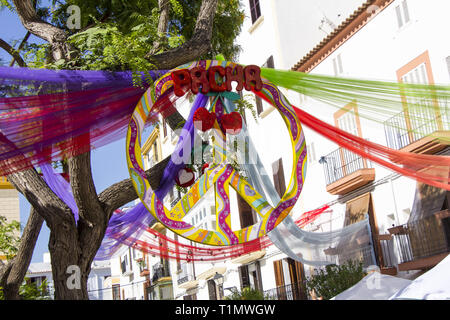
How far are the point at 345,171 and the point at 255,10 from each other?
6.22m

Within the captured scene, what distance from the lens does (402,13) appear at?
42.2 ft

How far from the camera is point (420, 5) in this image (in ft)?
40.8

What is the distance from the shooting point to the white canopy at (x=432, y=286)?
7930mm

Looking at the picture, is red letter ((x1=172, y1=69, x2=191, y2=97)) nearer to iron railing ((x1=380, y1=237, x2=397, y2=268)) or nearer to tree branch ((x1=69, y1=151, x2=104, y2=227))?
tree branch ((x1=69, y1=151, x2=104, y2=227))

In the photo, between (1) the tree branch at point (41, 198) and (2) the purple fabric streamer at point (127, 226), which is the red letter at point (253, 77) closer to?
(1) the tree branch at point (41, 198)

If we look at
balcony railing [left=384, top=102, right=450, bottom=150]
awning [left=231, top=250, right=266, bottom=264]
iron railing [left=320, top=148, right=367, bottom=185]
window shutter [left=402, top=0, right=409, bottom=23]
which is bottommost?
awning [left=231, top=250, right=266, bottom=264]

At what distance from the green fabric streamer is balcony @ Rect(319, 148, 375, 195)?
6.76m

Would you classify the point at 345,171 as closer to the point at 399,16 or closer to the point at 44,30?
the point at 399,16

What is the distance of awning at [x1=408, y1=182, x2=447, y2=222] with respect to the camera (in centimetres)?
1198

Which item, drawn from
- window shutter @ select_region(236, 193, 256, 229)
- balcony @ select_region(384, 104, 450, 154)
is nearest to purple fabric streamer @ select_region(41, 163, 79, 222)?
balcony @ select_region(384, 104, 450, 154)

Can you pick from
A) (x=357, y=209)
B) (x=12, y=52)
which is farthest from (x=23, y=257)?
(x=357, y=209)

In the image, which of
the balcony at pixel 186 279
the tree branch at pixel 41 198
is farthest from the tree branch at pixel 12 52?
the balcony at pixel 186 279

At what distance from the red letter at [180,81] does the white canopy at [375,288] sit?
560 centimetres

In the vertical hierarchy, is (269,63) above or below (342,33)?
above
